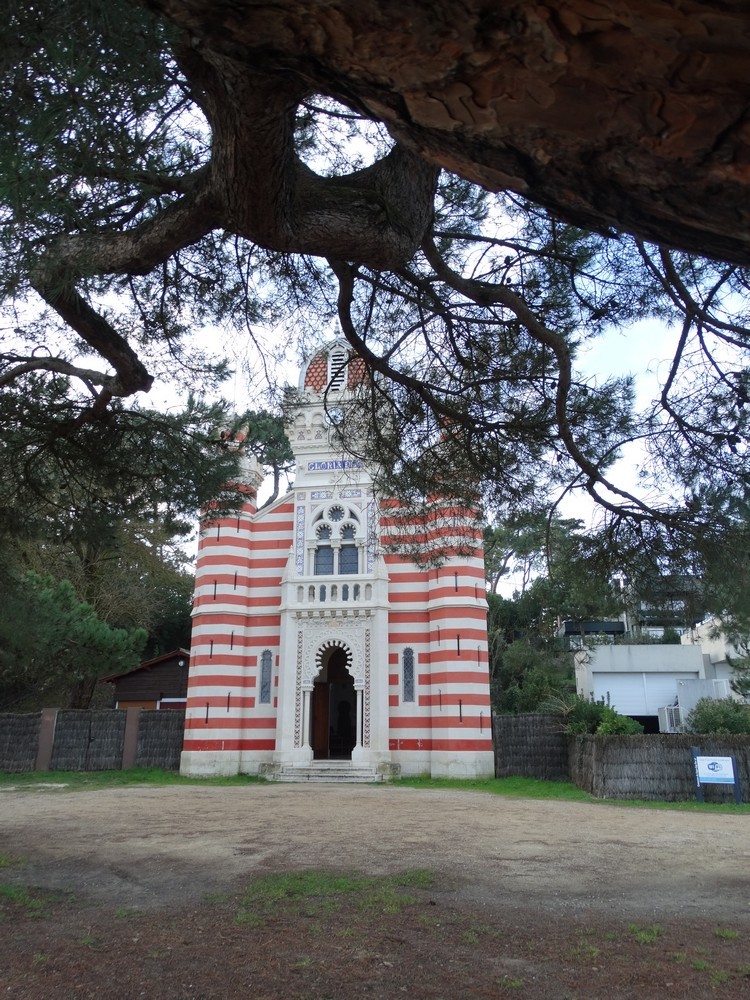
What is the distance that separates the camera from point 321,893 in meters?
5.41

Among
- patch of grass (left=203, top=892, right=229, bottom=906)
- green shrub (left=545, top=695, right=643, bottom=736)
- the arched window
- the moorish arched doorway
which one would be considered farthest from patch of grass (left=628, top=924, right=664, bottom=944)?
the arched window

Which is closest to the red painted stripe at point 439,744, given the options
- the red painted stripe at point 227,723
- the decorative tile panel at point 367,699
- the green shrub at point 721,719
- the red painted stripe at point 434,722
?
the red painted stripe at point 434,722

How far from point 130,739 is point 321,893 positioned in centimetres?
1532

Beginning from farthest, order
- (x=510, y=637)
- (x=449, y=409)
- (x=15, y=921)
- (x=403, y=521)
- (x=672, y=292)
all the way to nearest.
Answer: (x=510, y=637), (x=403, y=521), (x=449, y=409), (x=672, y=292), (x=15, y=921)

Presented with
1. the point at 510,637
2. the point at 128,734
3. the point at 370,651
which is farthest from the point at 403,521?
the point at 510,637

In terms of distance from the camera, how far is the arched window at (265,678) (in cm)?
1872

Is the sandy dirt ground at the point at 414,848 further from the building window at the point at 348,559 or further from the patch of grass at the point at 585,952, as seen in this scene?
the building window at the point at 348,559

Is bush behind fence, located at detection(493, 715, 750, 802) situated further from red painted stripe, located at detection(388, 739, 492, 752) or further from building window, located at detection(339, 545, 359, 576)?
building window, located at detection(339, 545, 359, 576)

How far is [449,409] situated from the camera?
19.5 ft

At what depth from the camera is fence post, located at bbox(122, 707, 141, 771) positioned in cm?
1897

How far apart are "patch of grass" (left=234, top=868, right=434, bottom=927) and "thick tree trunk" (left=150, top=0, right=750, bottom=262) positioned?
4.55m

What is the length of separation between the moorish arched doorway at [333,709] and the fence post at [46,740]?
6704 mm

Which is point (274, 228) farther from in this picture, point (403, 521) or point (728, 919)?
point (728, 919)

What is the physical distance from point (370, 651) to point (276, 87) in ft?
53.7
